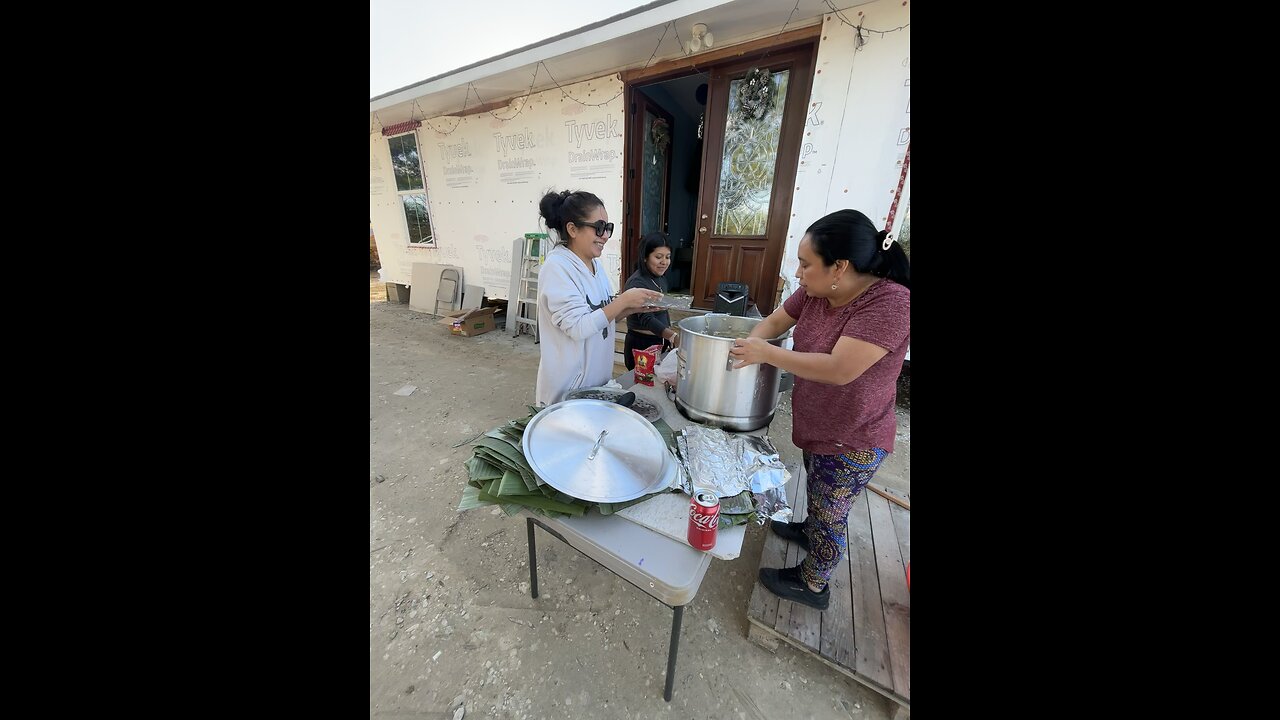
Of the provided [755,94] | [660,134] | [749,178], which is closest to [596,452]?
[749,178]

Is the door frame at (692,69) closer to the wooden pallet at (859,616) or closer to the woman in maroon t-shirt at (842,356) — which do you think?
the wooden pallet at (859,616)

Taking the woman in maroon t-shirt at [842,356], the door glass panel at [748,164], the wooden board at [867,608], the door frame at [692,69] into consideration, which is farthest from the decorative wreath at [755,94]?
the wooden board at [867,608]

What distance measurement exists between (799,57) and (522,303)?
4.59m

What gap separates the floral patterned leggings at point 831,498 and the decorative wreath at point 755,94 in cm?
356

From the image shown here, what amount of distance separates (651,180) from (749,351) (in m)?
4.37

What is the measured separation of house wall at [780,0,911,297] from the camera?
2.96 metres

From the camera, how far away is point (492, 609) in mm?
1745

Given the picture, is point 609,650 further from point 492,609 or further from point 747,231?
point 747,231

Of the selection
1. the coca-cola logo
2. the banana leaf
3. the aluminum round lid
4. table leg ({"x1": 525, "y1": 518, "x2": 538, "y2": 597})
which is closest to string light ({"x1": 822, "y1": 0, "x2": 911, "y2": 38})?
the aluminum round lid

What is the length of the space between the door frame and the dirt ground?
3137 mm

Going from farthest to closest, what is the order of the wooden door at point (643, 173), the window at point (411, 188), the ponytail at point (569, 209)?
the window at point (411, 188) → the wooden door at point (643, 173) → the ponytail at point (569, 209)

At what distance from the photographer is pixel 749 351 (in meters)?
1.22

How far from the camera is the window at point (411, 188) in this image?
21.6 feet
